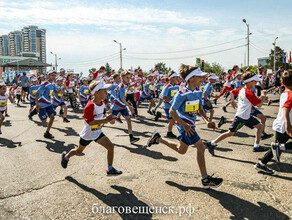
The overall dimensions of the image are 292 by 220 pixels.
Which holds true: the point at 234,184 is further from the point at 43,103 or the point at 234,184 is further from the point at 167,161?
the point at 43,103

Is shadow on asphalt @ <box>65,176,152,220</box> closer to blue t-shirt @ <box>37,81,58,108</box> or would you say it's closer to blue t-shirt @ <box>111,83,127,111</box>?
blue t-shirt @ <box>111,83,127,111</box>

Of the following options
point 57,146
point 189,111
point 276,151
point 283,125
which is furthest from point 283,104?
point 57,146

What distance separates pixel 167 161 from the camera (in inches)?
215

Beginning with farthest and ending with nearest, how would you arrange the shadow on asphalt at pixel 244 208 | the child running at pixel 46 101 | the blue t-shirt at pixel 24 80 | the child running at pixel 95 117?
the blue t-shirt at pixel 24 80 → the child running at pixel 46 101 → the child running at pixel 95 117 → the shadow on asphalt at pixel 244 208

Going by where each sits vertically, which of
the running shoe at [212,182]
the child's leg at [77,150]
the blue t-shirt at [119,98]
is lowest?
the running shoe at [212,182]

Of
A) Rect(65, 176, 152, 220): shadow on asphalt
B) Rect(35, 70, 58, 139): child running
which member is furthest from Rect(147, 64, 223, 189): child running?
Rect(35, 70, 58, 139): child running

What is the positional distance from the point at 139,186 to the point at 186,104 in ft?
5.03

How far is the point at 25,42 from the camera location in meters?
138

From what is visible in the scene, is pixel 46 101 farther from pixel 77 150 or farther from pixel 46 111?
pixel 77 150

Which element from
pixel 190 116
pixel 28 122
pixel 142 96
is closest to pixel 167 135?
pixel 190 116

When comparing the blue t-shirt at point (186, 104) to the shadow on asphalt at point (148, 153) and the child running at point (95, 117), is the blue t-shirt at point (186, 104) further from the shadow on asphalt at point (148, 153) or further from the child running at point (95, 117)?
the shadow on asphalt at point (148, 153)

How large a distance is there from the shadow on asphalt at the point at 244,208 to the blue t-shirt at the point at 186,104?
116 cm

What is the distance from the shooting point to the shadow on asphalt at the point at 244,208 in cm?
329

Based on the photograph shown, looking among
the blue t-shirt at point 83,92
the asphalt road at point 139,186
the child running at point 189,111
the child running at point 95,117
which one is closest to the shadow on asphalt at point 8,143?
the asphalt road at point 139,186
